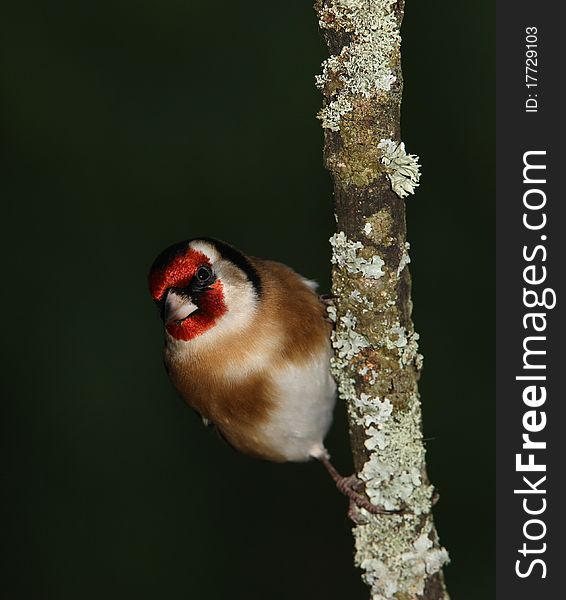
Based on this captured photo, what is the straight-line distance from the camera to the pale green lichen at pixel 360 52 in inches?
81.4

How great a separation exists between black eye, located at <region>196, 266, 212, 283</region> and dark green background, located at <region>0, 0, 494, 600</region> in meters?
1.58

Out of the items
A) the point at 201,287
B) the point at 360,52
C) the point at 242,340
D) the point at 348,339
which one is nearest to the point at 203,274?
the point at 201,287

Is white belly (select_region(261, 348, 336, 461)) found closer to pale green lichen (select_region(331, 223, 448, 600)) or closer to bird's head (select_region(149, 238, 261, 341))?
bird's head (select_region(149, 238, 261, 341))

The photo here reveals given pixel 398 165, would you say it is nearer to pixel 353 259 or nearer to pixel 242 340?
pixel 353 259

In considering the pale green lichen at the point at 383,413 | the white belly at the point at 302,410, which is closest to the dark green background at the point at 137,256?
the white belly at the point at 302,410

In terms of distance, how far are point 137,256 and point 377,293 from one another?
2.30 m

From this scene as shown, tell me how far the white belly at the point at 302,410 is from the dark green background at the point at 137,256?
1330mm

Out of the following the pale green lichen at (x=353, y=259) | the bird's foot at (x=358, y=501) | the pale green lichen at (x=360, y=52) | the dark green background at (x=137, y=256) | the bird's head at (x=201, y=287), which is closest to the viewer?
the pale green lichen at (x=360, y=52)

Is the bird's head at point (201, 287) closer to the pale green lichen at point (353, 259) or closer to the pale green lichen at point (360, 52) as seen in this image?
→ the pale green lichen at point (353, 259)

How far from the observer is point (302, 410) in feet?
9.28

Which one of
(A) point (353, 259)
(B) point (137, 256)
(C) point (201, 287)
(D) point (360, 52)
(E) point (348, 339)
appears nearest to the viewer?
(D) point (360, 52)

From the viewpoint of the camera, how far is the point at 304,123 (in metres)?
4.38

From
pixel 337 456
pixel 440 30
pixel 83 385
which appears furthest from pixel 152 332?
pixel 440 30

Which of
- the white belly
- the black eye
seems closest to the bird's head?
the black eye
